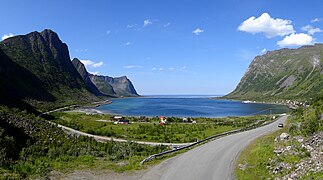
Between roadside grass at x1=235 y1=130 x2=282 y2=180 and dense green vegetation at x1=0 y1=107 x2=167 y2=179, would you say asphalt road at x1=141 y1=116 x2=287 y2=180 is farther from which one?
dense green vegetation at x1=0 y1=107 x2=167 y2=179

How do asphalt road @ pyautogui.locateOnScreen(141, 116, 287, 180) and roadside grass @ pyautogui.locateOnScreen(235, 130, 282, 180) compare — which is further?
roadside grass @ pyautogui.locateOnScreen(235, 130, 282, 180)

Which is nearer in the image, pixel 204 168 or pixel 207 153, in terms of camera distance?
pixel 204 168

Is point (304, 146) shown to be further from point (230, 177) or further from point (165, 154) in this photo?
point (165, 154)

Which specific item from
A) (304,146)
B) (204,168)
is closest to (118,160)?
(204,168)

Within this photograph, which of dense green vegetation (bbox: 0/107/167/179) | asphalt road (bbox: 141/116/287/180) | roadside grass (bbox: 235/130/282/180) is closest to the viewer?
dense green vegetation (bbox: 0/107/167/179)

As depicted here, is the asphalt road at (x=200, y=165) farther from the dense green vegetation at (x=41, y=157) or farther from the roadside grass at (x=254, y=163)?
the dense green vegetation at (x=41, y=157)

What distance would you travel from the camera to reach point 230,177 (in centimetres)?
2444

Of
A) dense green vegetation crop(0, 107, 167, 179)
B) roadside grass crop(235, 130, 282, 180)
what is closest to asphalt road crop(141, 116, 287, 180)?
roadside grass crop(235, 130, 282, 180)

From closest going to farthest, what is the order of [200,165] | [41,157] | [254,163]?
1. [200,165]
2. [254,163]
3. [41,157]

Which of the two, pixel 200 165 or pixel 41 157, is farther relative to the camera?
pixel 41 157

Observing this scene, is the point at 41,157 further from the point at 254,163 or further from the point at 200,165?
the point at 254,163

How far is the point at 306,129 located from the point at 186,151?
1598cm

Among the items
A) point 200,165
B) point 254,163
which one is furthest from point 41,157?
point 254,163

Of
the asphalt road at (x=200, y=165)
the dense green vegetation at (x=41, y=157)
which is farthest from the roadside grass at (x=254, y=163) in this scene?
the dense green vegetation at (x=41, y=157)
